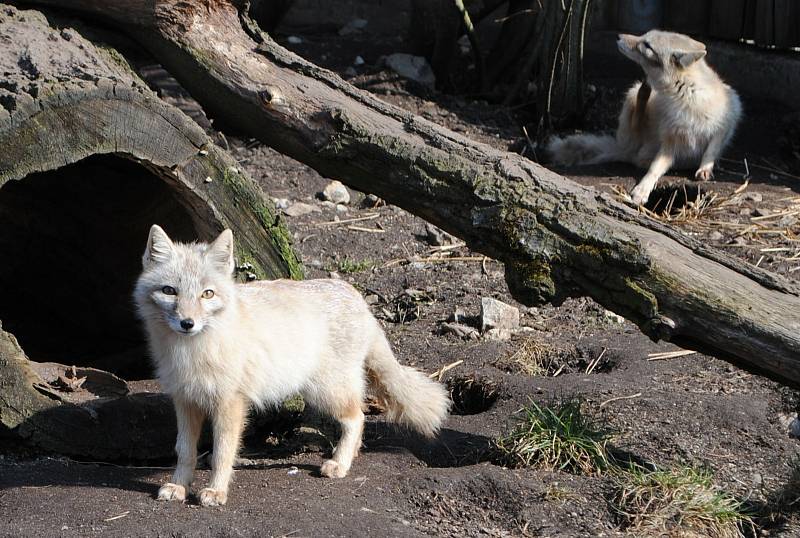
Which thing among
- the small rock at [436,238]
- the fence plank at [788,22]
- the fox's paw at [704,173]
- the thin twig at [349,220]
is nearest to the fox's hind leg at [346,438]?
the small rock at [436,238]

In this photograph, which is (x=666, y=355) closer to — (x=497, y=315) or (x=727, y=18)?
(x=497, y=315)

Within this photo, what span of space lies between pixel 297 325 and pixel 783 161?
20.4ft

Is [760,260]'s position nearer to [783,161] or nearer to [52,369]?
[783,161]

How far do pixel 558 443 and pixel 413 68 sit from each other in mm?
6296

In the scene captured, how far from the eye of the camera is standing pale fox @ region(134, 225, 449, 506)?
3.98m

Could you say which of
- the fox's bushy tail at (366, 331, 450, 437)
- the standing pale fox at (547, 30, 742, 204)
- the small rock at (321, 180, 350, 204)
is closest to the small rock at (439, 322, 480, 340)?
the fox's bushy tail at (366, 331, 450, 437)

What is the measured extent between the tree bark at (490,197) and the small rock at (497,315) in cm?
155

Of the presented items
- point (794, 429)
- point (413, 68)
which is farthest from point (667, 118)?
point (794, 429)

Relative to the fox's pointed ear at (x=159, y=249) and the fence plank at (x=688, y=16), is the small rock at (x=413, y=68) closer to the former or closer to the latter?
the fence plank at (x=688, y=16)

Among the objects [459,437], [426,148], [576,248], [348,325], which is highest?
[426,148]

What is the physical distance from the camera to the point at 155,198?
5.53 metres

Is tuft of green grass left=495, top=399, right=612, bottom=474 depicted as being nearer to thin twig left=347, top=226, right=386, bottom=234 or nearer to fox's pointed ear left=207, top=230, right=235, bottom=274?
fox's pointed ear left=207, top=230, right=235, bottom=274

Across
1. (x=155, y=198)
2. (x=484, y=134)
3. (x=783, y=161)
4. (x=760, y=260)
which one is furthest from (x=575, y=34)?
(x=155, y=198)

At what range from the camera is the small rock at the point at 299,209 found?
8.02 metres
